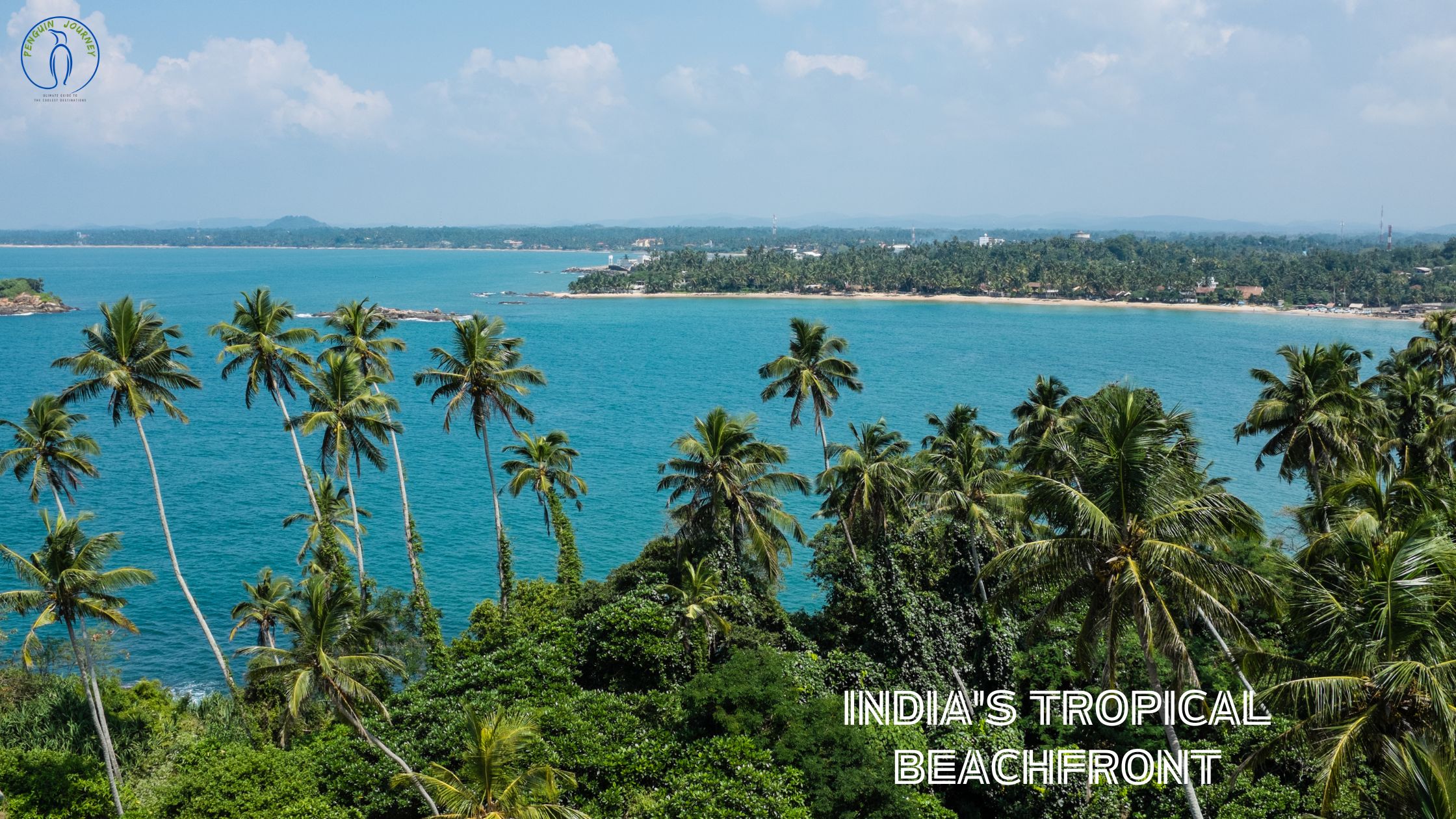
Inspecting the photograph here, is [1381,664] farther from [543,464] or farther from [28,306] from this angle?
[28,306]

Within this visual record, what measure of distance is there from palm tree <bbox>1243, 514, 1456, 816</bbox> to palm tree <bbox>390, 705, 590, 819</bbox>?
37.0 feet

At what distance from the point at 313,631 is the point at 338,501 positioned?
613 inches

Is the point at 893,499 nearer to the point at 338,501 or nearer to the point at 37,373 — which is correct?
the point at 338,501

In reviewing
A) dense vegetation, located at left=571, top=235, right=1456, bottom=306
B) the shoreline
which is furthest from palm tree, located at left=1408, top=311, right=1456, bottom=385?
dense vegetation, located at left=571, top=235, right=1456, bottom=306

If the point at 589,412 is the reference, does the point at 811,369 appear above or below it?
above

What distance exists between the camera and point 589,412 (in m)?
76.2

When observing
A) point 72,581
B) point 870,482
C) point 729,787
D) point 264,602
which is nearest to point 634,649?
point 729,787

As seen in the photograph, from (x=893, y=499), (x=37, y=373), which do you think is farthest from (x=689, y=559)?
(x=37, y=373)

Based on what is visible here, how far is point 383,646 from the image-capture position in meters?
28.0

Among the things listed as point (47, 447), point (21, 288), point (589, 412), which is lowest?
point (589, 412)

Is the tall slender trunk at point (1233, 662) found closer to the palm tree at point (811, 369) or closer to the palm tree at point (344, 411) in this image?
the palm tree at point (811, 369)

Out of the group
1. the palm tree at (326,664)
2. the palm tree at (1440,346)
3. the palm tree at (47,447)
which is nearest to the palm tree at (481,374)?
the palm tree at (47,447)

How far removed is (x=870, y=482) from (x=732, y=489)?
432cm

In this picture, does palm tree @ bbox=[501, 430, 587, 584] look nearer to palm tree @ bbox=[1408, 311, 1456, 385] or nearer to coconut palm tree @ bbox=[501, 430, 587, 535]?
coconut palm tree @ bbox=[501, 430, 587, 535]
